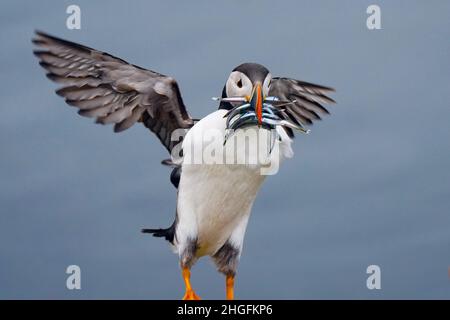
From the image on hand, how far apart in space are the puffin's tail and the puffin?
0.4 inches

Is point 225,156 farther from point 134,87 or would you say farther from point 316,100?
point 316,100

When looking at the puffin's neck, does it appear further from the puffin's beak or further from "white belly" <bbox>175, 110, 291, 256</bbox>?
the puffin's beak

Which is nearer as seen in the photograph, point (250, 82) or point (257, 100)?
point (257, 100)

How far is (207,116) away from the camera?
31.9 ft

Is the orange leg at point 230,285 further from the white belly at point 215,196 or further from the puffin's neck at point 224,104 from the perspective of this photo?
the puffin's neck at point 224,104

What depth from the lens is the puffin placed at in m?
9.34

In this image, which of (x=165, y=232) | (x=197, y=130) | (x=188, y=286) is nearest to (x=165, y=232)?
(x=165, y=232)

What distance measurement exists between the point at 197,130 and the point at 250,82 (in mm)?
782

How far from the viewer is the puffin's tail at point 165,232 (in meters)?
10.2

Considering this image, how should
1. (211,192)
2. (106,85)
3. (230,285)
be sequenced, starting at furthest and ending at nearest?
(230,285) → (106,85) → (211,192)

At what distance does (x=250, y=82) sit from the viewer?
30.3ft

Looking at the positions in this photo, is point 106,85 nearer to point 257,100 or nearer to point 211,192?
point 211,192
